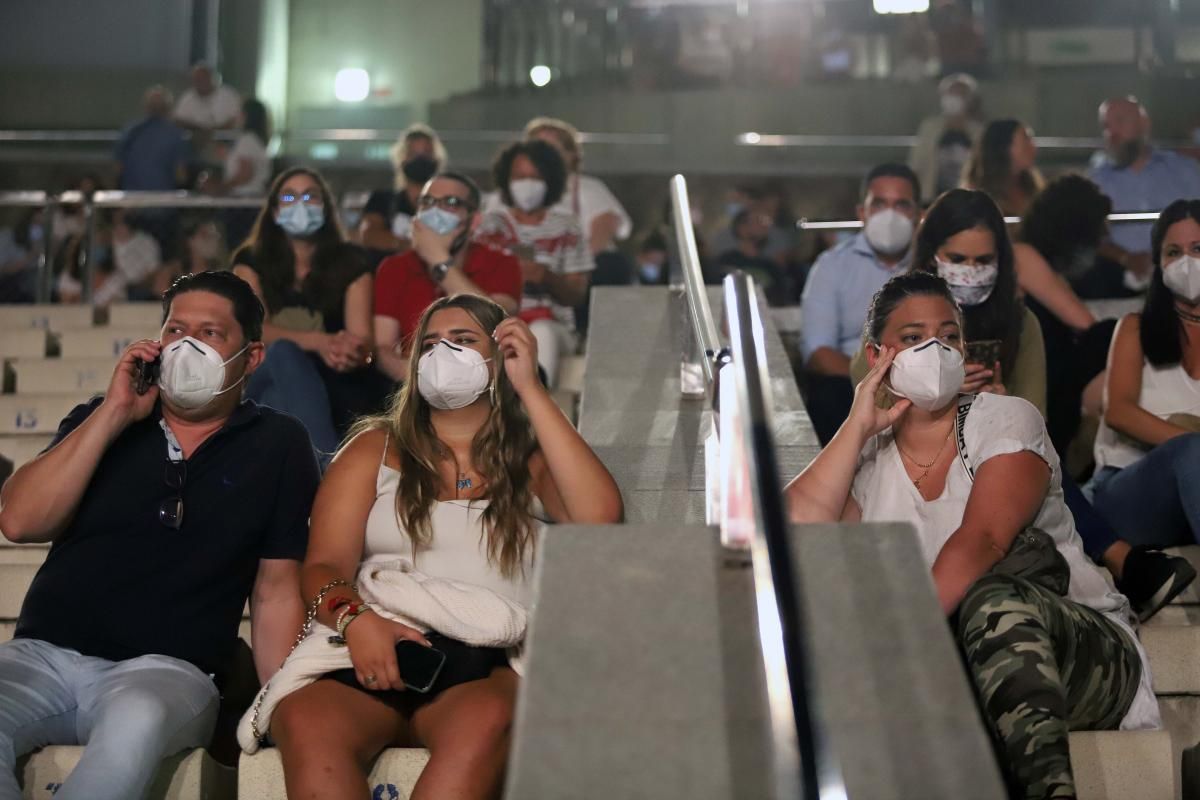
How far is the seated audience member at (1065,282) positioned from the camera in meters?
4.88

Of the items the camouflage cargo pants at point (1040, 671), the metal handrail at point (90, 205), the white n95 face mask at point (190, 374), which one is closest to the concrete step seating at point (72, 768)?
the white n95 face mask at point (190, 374)

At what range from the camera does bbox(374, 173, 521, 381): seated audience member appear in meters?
5.16

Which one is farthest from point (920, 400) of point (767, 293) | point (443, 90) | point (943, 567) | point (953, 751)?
point (443, 90)

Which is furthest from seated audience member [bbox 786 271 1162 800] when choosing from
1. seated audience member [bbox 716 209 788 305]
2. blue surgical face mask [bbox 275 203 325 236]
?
seated audience member [bbox 716 209 788 305]

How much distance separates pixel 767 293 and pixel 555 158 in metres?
2.03

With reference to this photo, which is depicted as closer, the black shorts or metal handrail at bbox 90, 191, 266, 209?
the black shorts

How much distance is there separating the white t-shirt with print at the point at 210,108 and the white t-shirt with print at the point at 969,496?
9.40 metres

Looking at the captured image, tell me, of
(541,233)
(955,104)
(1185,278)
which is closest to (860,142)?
(955,104)

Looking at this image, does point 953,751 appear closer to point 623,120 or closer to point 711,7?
point 623,120

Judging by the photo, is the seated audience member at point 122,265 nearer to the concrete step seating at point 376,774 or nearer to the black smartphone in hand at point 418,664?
the concrete step seating at point 376,774

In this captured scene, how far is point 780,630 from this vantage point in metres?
2.01

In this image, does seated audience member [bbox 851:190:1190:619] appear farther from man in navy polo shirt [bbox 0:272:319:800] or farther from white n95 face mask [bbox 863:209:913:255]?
man in navy polo shirt [bbox 0:272:319:800]

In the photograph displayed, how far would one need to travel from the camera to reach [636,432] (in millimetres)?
4145

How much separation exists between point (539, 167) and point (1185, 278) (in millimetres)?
2813
